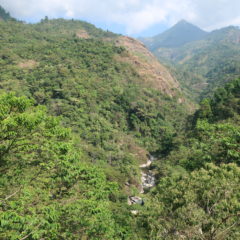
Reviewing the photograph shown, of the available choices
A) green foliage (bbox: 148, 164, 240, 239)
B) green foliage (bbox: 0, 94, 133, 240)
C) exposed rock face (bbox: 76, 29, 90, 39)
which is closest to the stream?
green foliage (bbox: 0, 94, 133, 240)

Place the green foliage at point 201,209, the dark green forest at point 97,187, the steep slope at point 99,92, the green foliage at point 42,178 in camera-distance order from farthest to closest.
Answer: the steep slope at point 99,92
the green foliage at point 201,209
the dark green forest at point 97,187
the green foliage at point 42,178

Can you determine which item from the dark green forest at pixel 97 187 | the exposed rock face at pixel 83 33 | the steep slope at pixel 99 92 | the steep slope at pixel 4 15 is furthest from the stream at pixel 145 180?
the steep slope at pixel 4 15

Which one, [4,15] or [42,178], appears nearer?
[42,178]

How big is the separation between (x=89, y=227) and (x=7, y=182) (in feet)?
13.0

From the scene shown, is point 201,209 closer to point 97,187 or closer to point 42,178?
point 97,187

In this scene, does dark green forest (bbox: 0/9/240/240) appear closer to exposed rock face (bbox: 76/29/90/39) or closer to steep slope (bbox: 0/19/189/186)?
steep slope (bbox: 0/19/189/186)

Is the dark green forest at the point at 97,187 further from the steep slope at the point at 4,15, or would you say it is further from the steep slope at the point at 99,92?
the steep slope at the point at 4,15

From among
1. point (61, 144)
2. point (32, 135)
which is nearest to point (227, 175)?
point (61, 144)

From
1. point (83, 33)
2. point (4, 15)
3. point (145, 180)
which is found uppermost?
point (4, 15)

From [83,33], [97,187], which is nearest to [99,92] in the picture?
[97,187]

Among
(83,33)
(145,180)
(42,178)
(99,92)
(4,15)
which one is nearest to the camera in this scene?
(42,178)

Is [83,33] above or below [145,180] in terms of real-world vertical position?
above

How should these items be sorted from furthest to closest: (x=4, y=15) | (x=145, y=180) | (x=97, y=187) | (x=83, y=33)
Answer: (x=4, y=15), (x=83, y=33), (x=145, y=180), (x=97, y=187)

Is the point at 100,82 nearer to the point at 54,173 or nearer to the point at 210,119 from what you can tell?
the point at 210,119
